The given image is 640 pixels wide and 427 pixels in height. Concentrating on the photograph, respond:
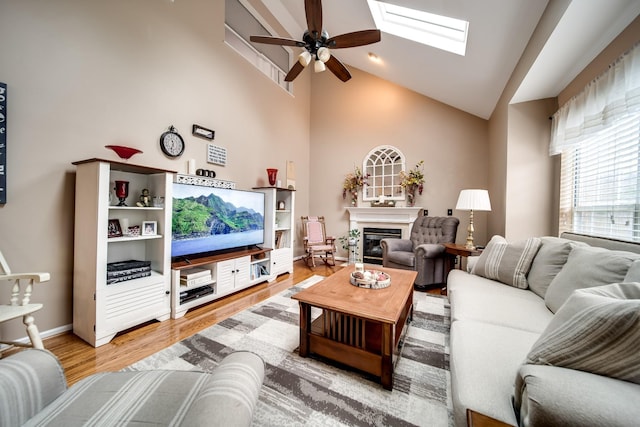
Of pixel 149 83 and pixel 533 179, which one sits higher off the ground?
pixel 149 83

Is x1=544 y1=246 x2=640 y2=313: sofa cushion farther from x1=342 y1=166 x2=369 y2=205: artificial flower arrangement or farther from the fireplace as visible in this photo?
x1=342 y1=166 x2=369 y2=205: artificial flower arrangement

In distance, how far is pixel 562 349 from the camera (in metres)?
0.78

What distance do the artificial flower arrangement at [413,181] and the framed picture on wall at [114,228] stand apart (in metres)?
4.16

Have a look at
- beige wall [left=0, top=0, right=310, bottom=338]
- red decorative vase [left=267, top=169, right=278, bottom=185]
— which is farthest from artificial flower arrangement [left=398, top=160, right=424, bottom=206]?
beige wall [left=0, top=0, right=310, bottom=338]

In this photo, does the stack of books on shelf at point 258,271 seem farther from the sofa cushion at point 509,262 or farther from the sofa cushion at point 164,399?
the sofa cushion at point 509,262

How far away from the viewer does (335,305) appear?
5.19 ft

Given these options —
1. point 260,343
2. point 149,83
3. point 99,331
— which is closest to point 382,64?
point 149,83

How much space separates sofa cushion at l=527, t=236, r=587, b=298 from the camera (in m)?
1.77

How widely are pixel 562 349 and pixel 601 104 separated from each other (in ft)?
7.33

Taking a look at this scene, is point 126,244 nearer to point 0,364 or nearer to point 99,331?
point 99,331

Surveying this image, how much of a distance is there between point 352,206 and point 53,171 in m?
4.18

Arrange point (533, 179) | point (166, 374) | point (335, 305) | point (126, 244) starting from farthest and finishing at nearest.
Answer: point (533, 179), point (126, 244), point (335, 305), point (166, 374)

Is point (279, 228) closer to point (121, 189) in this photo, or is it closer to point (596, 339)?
point (121, 189)

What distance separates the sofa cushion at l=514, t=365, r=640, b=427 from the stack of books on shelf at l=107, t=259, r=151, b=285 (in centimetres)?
266
